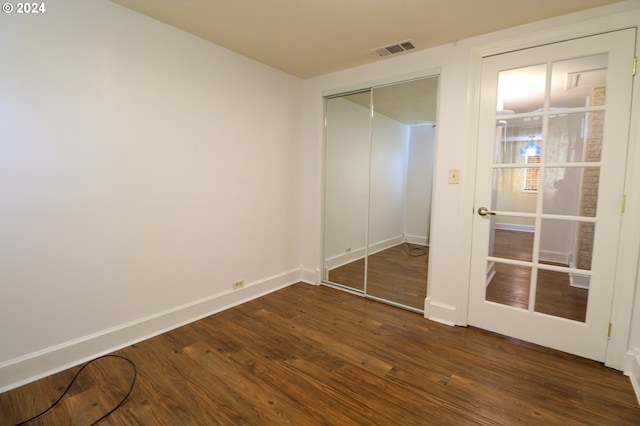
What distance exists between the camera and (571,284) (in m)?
2.19

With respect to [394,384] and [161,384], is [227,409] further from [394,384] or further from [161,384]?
[394,384]

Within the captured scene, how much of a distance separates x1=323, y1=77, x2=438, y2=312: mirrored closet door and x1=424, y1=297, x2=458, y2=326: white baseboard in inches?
6.8

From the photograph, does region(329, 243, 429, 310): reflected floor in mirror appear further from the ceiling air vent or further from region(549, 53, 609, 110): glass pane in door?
the ceiling air vent

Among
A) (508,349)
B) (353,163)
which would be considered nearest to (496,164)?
(508,349)

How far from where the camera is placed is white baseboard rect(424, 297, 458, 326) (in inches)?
104

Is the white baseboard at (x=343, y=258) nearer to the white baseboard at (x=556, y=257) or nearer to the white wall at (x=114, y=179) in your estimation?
the white wall at (x=114, y=179)

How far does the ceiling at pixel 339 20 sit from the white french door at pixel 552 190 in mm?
339

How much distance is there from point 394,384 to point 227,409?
3.36 feet

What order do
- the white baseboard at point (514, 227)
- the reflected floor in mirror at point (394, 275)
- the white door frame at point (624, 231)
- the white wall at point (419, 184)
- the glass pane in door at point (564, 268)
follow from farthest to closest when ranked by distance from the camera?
1. the white wall at point (419, 184)
2. the reflected floor in mirror at point (394, 275)
3. the white baseboard at point (514, 227)
4. the glass pane in door at point (564, 268)
5. the white door frame at point (624, 231)

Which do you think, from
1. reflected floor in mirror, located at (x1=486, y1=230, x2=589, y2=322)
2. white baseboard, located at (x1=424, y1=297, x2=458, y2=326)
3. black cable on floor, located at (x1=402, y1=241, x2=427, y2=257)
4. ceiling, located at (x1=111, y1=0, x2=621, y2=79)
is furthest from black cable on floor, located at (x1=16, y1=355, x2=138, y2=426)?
black cable on floor, located at (x1=402, y1=241, x2=427, y2=257)

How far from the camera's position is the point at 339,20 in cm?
221

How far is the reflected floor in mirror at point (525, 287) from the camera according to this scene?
7.20 ft

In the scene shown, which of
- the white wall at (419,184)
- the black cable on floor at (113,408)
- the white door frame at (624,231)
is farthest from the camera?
the white wall at (419,184)

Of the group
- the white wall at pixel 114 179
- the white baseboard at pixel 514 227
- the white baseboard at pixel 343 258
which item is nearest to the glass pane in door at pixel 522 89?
the white baseboard at pixel 514 227
